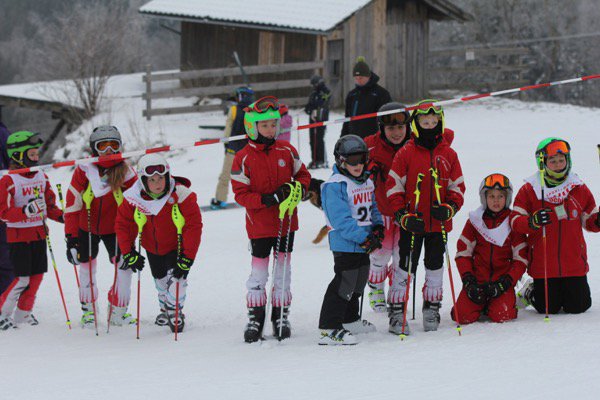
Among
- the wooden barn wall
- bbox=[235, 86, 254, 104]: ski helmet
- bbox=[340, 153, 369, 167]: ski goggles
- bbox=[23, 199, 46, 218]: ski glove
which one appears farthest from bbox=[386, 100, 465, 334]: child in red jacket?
the wooden barn wall

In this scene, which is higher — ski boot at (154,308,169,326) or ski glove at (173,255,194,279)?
ski glove at (173,255,194,279)

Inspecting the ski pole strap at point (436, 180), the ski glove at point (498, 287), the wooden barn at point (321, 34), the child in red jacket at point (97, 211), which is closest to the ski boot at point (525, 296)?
the ski glove at point (498, 287)

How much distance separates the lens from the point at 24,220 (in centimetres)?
740

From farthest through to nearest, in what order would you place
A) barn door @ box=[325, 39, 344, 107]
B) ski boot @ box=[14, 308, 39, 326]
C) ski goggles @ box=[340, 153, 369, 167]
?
barn door @ box=[325, 39, 344, 107]
ski boot @ box=[14, 308, 39, 326]
ski goggles @ box=[340, 153, 369, 167]

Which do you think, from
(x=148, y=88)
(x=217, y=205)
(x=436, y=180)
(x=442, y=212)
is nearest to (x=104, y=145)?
(x=436, y=180)

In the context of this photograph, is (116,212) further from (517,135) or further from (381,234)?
(517,135)

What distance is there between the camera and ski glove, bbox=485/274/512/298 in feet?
21.0

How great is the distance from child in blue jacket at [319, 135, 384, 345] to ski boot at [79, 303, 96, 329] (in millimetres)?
2278

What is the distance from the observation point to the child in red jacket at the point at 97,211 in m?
7.07

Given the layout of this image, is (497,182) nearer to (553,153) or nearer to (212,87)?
(553,153)

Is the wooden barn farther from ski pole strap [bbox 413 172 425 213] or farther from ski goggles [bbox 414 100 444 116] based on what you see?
ski pole strap [bbox 413 172 425 213]

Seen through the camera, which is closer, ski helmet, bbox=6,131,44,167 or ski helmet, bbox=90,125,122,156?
ski helmet, bbox=90,125,122,156

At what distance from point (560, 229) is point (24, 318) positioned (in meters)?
4.62

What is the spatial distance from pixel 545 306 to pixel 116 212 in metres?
3.54
